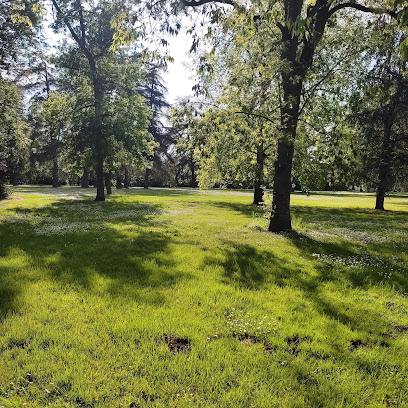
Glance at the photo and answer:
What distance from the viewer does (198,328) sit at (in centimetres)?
438

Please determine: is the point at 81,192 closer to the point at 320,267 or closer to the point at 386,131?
the point at 386,131

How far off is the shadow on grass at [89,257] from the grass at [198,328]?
55 mm

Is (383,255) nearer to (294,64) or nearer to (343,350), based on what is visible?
(343,350)

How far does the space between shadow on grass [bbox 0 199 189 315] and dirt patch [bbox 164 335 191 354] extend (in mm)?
1172

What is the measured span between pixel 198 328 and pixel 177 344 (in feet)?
1.51

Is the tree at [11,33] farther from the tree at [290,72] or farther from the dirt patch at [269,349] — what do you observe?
the dirt patch at [269,349]

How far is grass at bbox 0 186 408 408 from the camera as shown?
3.16m

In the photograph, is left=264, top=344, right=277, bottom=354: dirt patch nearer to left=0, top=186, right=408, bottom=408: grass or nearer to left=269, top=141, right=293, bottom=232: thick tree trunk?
left=0, top=186, right=408, bottom=408: grass

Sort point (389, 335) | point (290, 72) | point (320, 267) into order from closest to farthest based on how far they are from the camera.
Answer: point (389, 335), point (320, 267), point (290, 72)

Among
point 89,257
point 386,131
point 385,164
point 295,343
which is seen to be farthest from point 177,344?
point 386,131

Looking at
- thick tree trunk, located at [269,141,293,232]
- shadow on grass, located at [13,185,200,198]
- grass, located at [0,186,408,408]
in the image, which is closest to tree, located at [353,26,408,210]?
thick tree trunk, located at [269,141,293,232]

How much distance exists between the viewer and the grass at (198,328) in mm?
3156

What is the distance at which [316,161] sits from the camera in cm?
1260

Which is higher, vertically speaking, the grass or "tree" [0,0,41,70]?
"tree" [0,0,41,70]
